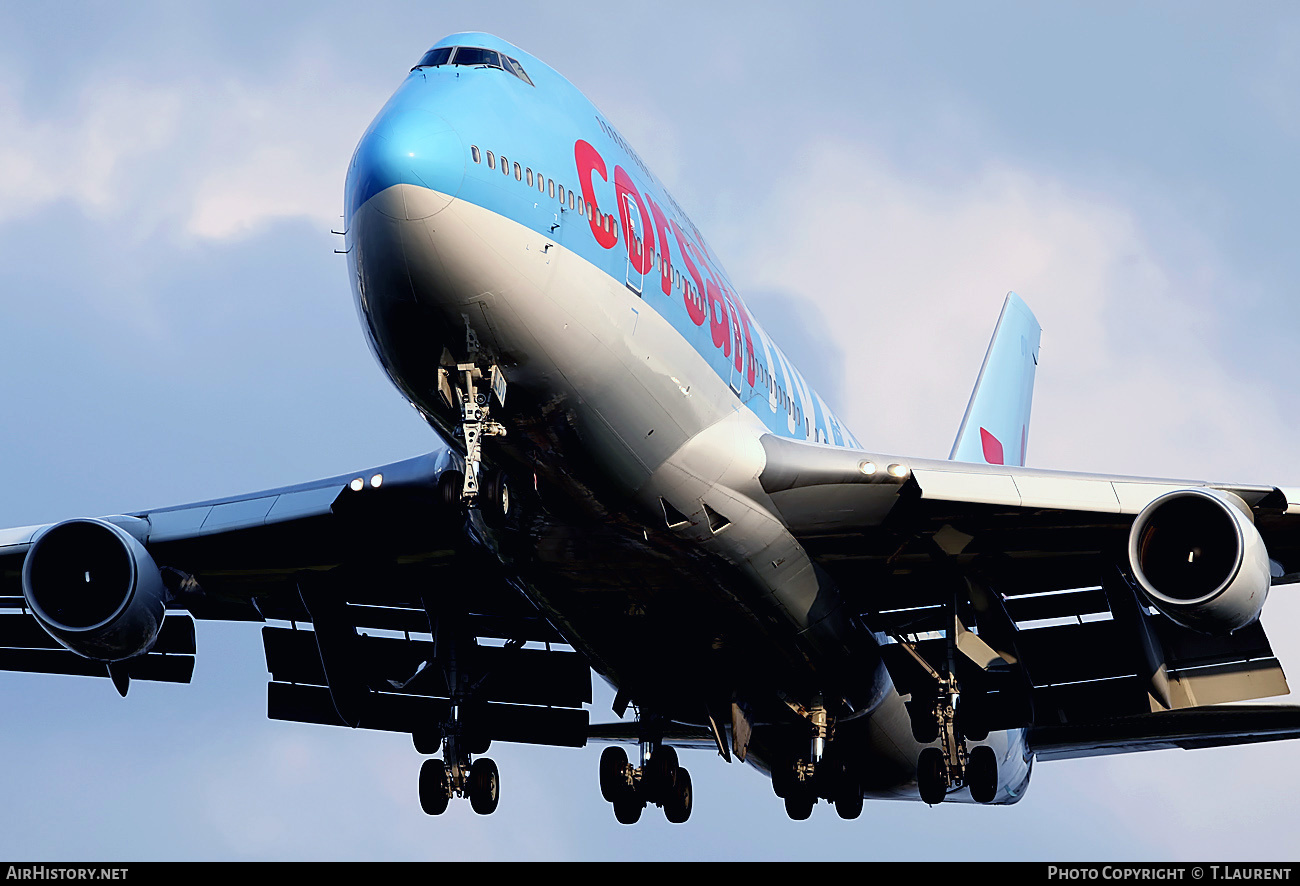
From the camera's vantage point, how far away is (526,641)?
24.8 m

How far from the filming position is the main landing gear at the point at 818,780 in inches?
926

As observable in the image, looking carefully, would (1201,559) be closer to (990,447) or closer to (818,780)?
(818,780)

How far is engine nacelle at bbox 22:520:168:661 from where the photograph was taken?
21344mm

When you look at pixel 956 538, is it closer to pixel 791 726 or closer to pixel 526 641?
pixel 791 726

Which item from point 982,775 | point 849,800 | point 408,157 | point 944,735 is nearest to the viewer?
point 408,157

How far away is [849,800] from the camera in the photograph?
84.3 feet

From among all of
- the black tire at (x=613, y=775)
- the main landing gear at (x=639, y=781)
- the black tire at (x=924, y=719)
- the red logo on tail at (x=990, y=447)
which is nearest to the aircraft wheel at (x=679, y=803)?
the main landing gear at (x=639, y=781)

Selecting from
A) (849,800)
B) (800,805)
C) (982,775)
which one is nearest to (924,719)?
(982,775)

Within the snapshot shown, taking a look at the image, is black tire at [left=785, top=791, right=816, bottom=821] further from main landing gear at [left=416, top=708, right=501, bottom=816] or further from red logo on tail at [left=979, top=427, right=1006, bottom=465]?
red logo on tail at [left=979, top=427, right=1006, bottom=465]

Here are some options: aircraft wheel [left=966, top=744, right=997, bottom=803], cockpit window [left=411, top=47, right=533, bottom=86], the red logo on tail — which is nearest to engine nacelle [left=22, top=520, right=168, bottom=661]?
cockpit window [left=411, top=47, right=533, bottom=86]

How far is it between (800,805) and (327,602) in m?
7.89

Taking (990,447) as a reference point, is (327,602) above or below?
below
